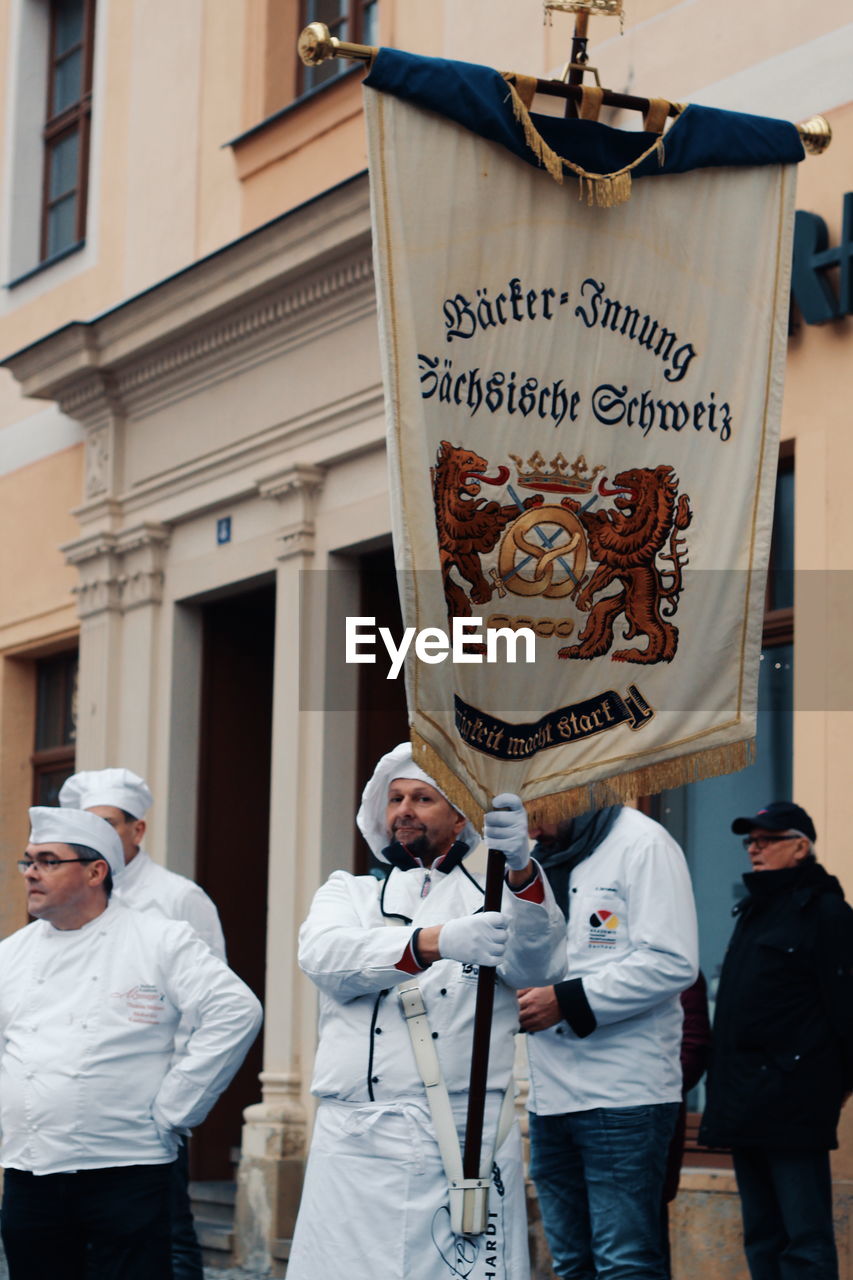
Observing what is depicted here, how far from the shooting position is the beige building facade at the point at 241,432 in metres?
9.09

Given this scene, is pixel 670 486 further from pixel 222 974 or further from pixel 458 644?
pixel 222 974

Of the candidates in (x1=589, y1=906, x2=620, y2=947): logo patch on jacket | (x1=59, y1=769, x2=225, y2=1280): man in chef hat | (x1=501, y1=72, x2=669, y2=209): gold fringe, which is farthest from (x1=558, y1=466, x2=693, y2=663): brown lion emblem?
A: (x1=59, y1=769, x2=225, y2=1280): man in chef hat

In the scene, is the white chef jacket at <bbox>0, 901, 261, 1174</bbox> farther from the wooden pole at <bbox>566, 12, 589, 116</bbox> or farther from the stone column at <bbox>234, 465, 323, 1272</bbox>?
the stone column at <bbox>234, 465, 323, 1272</bbox>

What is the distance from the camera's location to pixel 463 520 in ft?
16.9

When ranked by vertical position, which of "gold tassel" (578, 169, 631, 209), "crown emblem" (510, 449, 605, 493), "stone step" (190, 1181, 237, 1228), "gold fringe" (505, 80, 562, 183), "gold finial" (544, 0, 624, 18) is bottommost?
"stone step" (190, 1181, 237, 1228)

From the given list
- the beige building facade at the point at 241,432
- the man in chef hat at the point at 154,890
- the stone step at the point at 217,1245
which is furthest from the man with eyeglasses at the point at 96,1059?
the stone step at the point at 217,1245

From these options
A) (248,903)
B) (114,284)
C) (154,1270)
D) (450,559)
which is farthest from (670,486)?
(114,284)

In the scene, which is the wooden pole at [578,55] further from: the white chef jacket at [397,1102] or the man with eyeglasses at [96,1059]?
the man with eyeglasses at [96,1059]

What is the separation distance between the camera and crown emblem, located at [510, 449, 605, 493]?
528 cm

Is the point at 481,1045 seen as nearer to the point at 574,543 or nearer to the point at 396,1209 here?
the point at 396,1209

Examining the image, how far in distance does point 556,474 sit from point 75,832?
198 centimetres

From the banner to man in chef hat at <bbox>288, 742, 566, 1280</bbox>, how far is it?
31cm

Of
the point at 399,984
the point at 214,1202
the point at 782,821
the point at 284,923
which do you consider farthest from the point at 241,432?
the point at 399,984

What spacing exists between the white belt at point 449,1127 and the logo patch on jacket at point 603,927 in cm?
130
